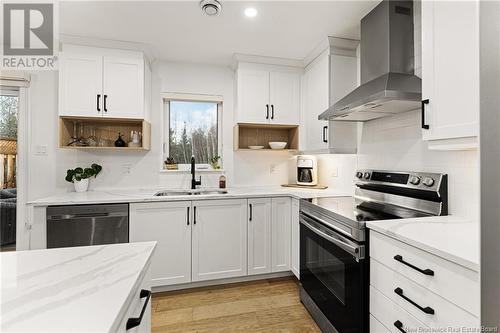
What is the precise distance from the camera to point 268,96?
9.83 feet

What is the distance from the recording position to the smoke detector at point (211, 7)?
1928 mm

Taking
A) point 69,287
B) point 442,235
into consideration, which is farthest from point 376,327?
A: point 69,287

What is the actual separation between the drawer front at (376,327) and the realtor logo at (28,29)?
315cm

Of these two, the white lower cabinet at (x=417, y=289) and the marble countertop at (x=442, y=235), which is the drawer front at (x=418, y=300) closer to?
the white lower cabinet at (x=417, y=289)

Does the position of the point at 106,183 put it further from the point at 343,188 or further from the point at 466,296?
the point at 466,296

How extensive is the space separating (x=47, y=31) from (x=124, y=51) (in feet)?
2.10

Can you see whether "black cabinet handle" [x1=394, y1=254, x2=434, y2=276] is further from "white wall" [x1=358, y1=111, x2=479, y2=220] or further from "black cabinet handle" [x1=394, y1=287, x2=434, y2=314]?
"white wall" [x1=358, y1=111, x2=479, y2=220]

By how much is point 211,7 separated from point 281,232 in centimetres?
214

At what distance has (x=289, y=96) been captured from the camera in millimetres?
3072

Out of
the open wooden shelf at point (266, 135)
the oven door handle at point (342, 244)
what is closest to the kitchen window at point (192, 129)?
the open wooden shelf at point (266, 135)

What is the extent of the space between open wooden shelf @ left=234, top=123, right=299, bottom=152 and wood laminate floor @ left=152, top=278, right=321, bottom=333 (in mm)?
1573

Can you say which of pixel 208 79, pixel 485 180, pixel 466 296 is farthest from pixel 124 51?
pixel 466 296

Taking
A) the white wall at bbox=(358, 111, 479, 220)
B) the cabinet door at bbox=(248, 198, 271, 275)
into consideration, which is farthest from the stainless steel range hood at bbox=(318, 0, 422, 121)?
the cabinet door at bbox=(248, 198, 271, 275)

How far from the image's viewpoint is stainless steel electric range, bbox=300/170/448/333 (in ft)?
4.88
